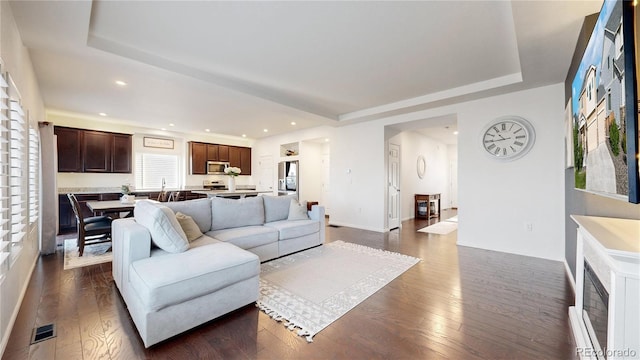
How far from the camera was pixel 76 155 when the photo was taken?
18.7 ft

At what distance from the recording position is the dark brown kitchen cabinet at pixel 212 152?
310 inches

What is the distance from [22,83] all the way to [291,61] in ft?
8.94

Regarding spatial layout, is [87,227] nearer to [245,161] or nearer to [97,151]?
[97,151]

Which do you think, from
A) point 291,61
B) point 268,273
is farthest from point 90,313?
point 291,61

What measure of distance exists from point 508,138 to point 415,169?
3574 millimetres

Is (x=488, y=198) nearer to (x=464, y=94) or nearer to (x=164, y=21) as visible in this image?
(x=464, y=94)

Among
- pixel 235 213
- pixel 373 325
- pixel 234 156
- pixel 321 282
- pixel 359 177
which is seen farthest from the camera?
pixel 234 156

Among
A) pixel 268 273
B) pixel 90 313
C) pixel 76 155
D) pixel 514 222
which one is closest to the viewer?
pixel 90 313

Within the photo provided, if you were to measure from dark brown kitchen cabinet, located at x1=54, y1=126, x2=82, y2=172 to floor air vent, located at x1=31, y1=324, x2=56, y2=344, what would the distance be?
5.13 meters

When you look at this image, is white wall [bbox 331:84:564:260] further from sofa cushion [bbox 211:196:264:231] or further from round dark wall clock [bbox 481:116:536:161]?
sofa cushion [bbox 211:196:264:231]

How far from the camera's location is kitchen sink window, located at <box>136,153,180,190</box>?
681cm

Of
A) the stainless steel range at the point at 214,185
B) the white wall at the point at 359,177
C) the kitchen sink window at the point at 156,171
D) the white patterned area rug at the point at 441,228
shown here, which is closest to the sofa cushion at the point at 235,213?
the white wall at the point at 359,177

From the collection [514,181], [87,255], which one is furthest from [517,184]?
[87,255]

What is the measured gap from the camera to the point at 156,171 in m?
7.12
